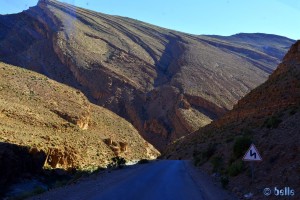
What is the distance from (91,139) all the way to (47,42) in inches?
2264

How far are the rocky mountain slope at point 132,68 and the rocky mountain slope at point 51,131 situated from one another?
1464 centimetres

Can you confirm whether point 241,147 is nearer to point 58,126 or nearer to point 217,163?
point 217,163

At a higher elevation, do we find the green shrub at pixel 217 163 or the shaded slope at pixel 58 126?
the green shrub at pixel 217 163

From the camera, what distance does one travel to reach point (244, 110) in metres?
48.0

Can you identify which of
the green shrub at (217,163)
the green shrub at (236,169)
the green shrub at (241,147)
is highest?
the green shrub at (241,147)

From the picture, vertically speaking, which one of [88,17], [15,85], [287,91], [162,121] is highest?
[88,17]

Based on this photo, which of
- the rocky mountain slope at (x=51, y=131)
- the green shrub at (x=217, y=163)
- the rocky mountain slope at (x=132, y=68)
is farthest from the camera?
the rocky mountain slope at (x=132, y=68)

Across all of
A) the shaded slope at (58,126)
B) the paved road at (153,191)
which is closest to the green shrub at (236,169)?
the paved road at (153,191)

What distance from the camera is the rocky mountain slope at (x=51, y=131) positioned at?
37416mm

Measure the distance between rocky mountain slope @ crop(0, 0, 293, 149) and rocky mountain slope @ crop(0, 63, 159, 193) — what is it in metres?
14.6

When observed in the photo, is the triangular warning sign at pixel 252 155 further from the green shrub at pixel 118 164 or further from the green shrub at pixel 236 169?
the green shrub at pixel 118 164

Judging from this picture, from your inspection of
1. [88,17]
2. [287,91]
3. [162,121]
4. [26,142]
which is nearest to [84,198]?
[26,142]

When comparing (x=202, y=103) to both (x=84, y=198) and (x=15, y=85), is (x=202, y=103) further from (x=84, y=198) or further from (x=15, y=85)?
(x=84, y=198)

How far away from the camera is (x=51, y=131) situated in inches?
1854
